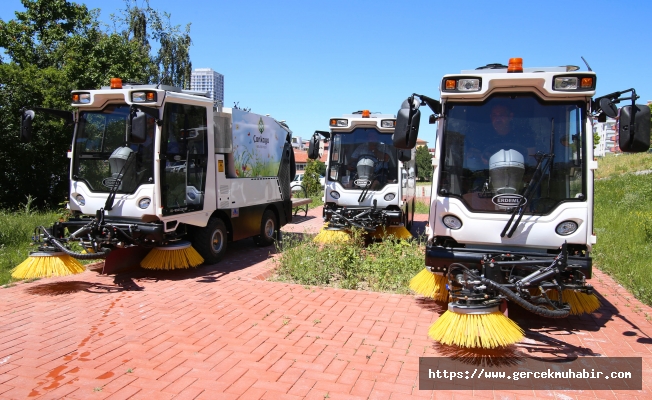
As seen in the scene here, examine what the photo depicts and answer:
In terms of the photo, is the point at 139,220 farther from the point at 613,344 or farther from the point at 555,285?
the point at 613,344

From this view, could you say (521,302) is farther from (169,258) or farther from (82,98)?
(82,98)

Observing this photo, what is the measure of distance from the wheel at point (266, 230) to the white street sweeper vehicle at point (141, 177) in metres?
1.72

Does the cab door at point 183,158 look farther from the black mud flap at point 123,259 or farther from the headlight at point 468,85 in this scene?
the headlight at point 468,85

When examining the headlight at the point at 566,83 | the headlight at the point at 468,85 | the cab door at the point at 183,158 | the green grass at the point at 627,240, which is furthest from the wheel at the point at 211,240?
the green grass at the point at 627,240

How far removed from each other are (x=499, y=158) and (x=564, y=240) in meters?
1.07

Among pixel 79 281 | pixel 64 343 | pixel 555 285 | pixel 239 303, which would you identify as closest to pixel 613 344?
pixel 555 285

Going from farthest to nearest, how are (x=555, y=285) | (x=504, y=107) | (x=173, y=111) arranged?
(x=173, y=111), (x=504, y=107), (x=555, y=285)

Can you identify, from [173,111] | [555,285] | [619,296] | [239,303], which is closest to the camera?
[555,285]

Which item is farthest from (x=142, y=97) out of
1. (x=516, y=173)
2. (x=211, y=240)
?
(x=516, y=173)

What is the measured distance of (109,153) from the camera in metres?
7.28

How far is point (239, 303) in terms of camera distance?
6.19 m

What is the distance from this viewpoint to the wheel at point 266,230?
34.1 ft

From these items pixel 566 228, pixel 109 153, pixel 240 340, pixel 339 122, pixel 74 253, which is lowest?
pixel 240 340

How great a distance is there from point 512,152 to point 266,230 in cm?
641
